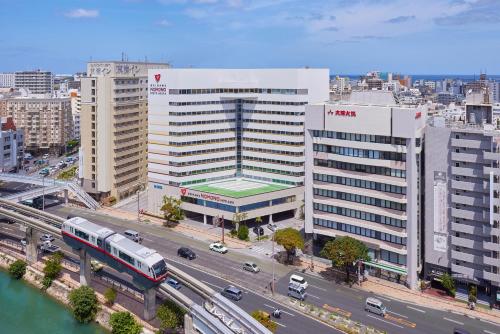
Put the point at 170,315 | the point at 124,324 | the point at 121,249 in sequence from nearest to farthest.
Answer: the point at 170,315 → the point at 124,324 → the point at 121,249

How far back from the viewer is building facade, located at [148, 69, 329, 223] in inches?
3228

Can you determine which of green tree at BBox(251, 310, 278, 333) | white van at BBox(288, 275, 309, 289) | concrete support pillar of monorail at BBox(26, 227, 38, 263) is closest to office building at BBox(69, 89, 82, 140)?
concrete support pillar of monorail at BBox(26, 227, 38, 263)

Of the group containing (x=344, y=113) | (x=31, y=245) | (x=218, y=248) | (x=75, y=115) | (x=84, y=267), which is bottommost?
(x=218, y=248)

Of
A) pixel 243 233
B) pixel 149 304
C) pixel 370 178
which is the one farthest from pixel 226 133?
pixel 149 304

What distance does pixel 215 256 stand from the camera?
2650 inches

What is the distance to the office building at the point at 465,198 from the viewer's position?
51.9 meters

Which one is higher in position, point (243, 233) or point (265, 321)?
point (243, 233)

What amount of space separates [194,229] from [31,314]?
92.5 feet

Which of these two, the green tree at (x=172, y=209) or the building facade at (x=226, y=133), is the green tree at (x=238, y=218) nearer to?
the building facade at (x=226, y=133)

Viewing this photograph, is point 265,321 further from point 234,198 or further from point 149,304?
point 234,198

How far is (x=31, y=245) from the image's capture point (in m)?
66.4

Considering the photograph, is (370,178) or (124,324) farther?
(370,178)

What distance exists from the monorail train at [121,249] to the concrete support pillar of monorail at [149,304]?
9.99 ft

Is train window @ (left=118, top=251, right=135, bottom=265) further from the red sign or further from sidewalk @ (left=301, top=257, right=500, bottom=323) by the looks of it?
the red sign
